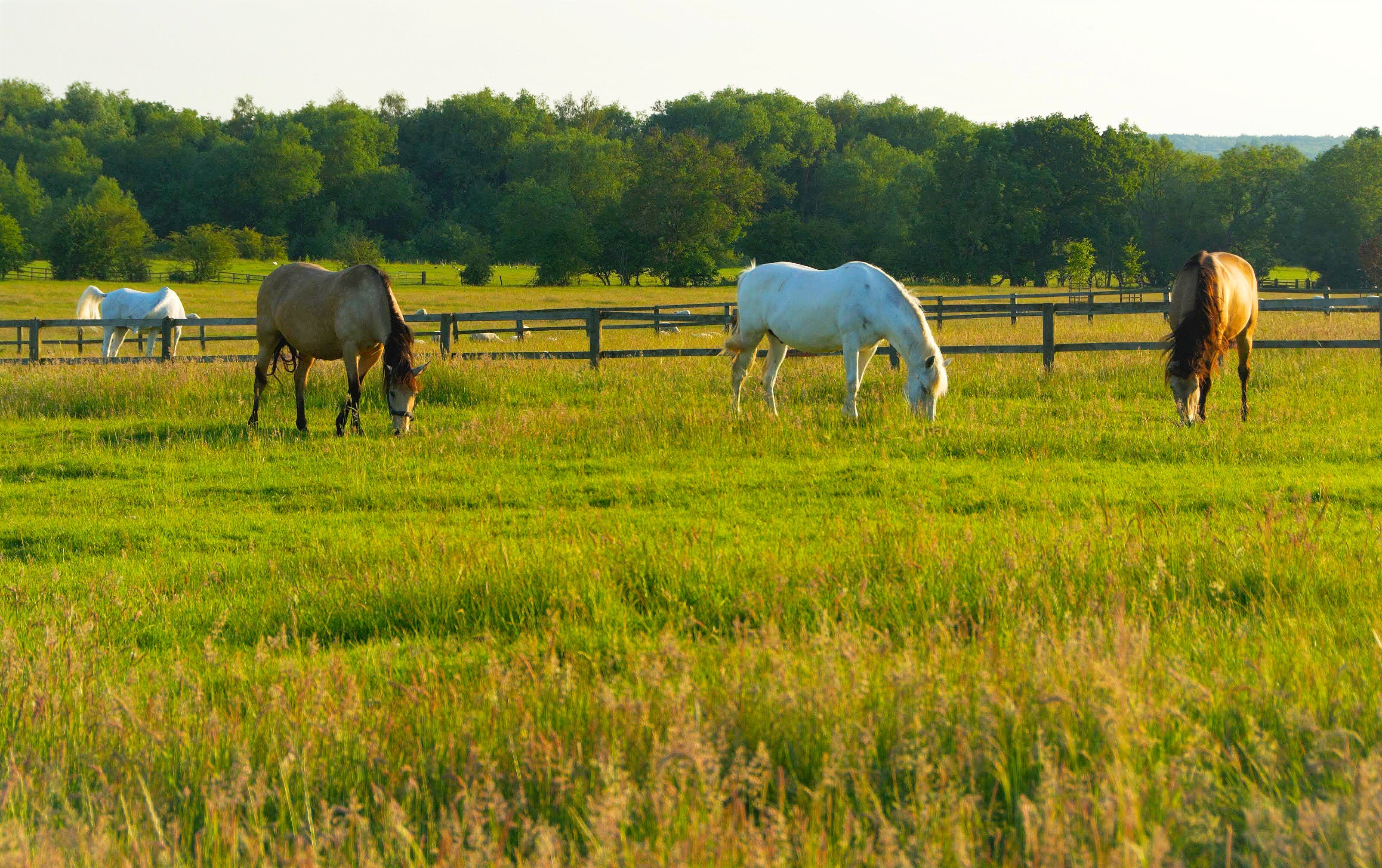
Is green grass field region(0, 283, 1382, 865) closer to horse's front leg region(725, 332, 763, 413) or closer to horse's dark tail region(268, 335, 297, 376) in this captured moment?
horse's dark tail region(268, 335, 297, 376)

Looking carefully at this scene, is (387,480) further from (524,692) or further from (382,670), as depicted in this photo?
(524,692)

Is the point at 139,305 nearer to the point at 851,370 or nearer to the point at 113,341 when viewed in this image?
the point at 113,341

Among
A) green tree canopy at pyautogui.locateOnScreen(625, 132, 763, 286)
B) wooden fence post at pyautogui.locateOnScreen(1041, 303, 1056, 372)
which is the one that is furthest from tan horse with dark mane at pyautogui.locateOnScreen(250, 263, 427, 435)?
green tree canopy at pyautogui.locateOnScreen(625, 132, 763, 286)

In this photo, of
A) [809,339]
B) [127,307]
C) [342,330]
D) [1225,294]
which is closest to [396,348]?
[342,330]

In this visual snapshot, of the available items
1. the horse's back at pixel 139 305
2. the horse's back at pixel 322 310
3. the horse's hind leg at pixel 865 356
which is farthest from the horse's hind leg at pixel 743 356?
the horse's back at pixel 139 305

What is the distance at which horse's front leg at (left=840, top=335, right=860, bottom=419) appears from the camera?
11.4m

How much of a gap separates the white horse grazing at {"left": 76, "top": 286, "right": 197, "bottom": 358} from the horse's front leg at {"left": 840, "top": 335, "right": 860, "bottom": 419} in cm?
1858

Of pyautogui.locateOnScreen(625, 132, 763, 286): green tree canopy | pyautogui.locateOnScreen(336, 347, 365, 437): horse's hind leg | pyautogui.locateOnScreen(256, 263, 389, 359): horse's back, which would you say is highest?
pyautogui.locateOnScreen(625, 132, 763, 286): green tree canopy

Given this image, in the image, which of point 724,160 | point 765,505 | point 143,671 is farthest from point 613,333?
point 724,160

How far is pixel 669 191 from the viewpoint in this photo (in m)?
74.2

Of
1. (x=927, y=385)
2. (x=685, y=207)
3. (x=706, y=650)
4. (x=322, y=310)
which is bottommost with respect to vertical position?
(x=706, y=650)

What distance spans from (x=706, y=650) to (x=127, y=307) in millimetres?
26825

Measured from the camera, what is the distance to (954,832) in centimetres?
212

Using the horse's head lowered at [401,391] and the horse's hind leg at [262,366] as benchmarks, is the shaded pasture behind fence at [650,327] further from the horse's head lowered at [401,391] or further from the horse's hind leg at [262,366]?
the horse's head lowered at [401,391]
